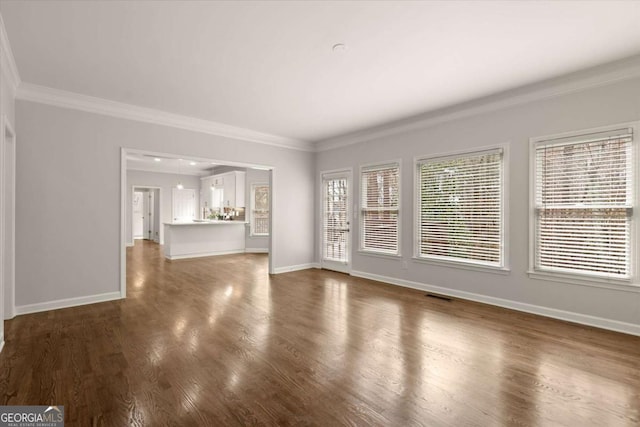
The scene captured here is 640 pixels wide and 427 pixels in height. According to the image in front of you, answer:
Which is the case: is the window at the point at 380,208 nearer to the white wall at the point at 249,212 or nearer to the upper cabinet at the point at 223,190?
the white wall at the point at 249,212

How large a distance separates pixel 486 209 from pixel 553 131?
47.4 inches

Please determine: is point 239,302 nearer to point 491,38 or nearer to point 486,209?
point 486,209

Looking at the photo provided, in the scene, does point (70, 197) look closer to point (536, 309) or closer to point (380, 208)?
point (380, 208)

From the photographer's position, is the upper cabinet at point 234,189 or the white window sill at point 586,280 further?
the upper cabinet at point 234,189

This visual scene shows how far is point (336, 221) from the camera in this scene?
21.6 feet

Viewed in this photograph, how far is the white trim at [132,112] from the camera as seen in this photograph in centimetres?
386

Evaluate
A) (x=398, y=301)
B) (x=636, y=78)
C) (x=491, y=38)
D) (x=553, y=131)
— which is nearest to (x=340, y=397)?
(x=398, y=301)

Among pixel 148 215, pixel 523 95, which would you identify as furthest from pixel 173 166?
pixel 523 95

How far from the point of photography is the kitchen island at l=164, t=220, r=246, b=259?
8.12 metres

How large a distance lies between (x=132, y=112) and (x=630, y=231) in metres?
6.38

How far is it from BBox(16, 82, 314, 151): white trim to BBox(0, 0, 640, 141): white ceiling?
0.16 metres

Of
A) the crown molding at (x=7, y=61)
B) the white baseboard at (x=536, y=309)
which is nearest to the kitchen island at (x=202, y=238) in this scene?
the crown molding at (x=7, y=61)

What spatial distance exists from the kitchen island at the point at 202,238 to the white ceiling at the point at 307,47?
452 centimetres

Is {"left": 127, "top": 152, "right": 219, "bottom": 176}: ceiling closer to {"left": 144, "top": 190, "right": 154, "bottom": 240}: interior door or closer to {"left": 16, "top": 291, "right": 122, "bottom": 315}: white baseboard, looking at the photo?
{"left": 144, "top": 190, "right": 154, "bottom": 240}: interior door
